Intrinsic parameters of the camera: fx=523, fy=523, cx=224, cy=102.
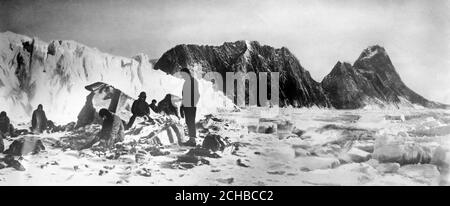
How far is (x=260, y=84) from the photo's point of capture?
449 centimetres

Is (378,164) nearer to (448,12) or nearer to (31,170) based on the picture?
(448,12)

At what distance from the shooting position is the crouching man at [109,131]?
4.46 meters

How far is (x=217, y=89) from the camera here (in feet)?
14.6

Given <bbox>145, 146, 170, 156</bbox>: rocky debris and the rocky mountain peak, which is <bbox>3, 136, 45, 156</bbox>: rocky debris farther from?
the rocky mountain peak

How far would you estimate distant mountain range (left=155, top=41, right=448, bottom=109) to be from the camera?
4.43 m

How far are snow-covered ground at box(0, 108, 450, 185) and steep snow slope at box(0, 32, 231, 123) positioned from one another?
10.7 inches

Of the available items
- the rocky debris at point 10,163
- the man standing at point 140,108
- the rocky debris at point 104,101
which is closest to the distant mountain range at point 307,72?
the man standing at point 140,108

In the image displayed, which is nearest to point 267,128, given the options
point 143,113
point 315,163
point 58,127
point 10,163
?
point 315,163

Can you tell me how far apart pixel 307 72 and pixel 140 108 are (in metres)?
1.47

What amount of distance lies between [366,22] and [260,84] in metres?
1.04

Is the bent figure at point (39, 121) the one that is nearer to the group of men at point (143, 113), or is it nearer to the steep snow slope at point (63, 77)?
the steep snow slope at point (63, 77)
